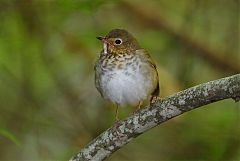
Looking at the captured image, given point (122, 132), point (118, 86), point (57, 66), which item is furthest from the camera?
point (57, 66)

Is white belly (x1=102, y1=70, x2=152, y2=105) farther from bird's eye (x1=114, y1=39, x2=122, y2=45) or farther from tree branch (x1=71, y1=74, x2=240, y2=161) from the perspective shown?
tree branch (x1=71, y1=74, x2=240, y2=161)

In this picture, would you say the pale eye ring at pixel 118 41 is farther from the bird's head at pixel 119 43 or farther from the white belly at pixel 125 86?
the white belly at pixel 125 86

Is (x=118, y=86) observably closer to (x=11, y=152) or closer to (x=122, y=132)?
(x=122, y=132)

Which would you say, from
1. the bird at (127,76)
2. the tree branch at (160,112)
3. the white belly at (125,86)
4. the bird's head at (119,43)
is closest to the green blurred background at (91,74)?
the bird's head at (119,43)

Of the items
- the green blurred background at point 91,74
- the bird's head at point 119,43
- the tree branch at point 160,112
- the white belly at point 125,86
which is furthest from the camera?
the green blurred background at point 91,74

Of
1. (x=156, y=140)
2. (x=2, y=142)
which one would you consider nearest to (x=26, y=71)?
(x=2, y=142)

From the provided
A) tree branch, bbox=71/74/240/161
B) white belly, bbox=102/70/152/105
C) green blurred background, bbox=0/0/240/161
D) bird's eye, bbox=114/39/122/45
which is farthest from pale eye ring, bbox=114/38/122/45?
tree branch, bbox=71/74/240/161

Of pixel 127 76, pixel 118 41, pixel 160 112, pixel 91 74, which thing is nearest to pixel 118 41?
pixel 118 41
